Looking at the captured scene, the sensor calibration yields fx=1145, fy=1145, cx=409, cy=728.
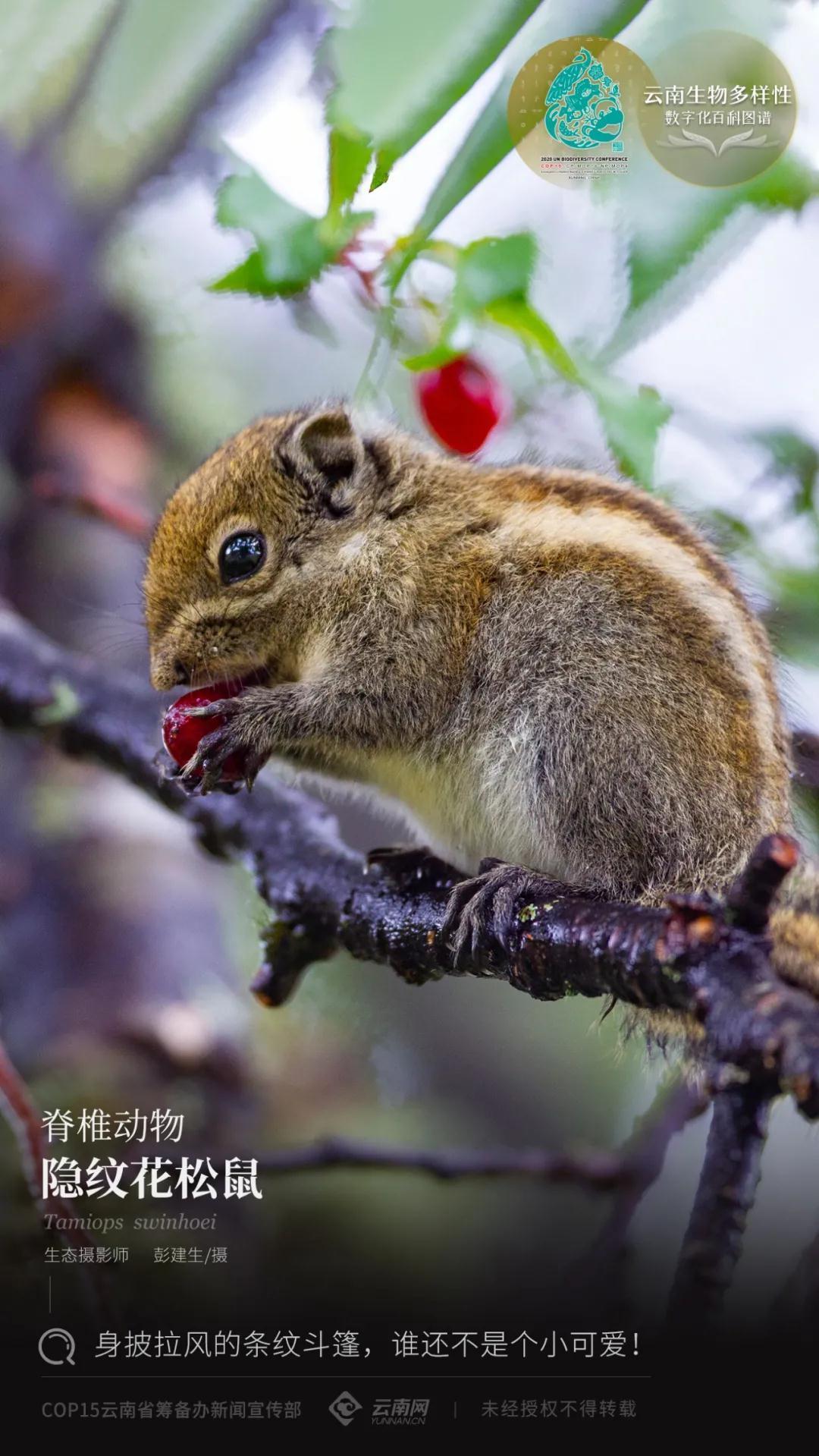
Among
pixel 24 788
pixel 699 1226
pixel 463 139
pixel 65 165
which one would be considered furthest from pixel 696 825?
pixel 65 165

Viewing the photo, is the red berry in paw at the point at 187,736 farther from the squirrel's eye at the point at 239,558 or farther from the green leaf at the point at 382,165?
the green leaf at the point at 382,165

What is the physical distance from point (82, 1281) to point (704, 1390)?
2.63 ft

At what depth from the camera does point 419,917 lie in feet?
4.65

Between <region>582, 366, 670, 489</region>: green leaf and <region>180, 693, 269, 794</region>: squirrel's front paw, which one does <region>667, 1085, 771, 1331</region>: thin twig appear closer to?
<region>180, 693, 269, 794</region>: squirrel's front paw

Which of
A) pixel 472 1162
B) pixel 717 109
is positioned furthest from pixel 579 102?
pixel 472 1162

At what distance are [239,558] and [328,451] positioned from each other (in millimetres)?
196

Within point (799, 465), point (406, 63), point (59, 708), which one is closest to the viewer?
point (406, 63)

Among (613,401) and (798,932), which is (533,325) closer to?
(613,401)

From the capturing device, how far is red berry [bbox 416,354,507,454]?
5.54ft

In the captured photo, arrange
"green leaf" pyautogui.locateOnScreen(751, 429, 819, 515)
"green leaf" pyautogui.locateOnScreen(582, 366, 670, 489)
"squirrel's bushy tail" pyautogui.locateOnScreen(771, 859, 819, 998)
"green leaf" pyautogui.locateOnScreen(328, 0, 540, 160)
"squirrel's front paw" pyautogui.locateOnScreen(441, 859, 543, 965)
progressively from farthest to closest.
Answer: "green leaf" pyautogui.locateOnScreen(751, 429, 819, 515) → "green leaf" pyautogui.locateOnScreen(582, 366, 670, 489) → "green leaf" pyautogui.locateOnScreen(328, 0, 540, 160) → "squirrel's front paw" pyautogui.locateOnScreen(441, 859, 543, 965) → "squirrel's bushy tail" pyautogui.locateOnScreen(771, 859, 819, 998)

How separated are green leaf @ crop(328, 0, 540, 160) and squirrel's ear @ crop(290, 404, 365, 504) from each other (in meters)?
0.33

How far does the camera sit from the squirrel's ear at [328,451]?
1.54 m

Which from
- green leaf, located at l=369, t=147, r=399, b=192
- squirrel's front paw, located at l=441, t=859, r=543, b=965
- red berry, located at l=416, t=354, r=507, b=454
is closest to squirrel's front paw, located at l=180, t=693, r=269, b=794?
squirrel's front paw, located at l=441, t=859, r=543, b=965

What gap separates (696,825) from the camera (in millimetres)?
1288
